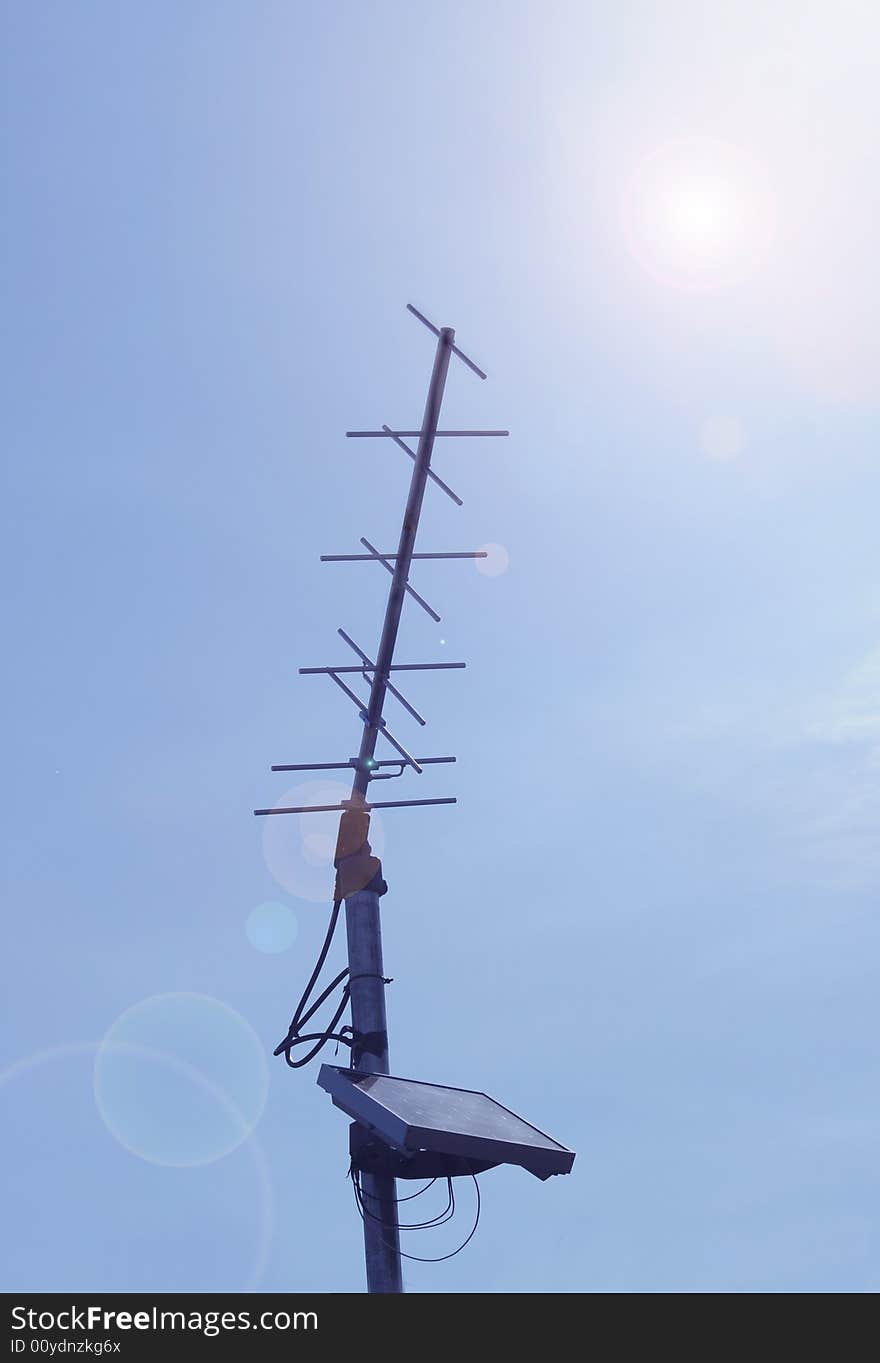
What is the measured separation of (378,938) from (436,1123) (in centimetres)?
192

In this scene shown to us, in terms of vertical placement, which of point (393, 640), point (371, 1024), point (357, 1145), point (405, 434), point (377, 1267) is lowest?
point (377, 1267)

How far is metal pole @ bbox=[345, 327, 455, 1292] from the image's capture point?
933cm

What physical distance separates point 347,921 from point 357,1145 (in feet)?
5.82

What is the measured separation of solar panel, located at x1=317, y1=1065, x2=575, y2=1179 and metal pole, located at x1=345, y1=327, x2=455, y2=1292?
1.84 ft

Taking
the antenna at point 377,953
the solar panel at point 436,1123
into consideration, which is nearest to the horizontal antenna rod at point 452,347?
the antenna at point 377,953

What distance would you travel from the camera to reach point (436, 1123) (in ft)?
28.8

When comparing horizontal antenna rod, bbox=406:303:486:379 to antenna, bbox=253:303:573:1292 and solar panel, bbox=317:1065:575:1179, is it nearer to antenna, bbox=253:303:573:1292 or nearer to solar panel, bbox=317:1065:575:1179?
antenna, bbox=253:303:573:1292

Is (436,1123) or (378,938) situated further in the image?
(378,938)

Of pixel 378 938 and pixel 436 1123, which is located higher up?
pixel 378 938

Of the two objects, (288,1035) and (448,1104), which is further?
(288,1035)
